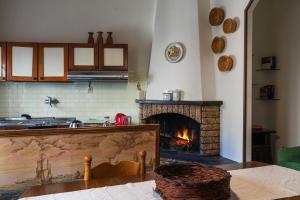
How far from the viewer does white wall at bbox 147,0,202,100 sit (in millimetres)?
4488

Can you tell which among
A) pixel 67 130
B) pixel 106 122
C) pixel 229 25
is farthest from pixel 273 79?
pixel 67 130

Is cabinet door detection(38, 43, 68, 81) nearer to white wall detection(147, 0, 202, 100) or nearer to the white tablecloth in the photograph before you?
white wall detection(147, 0, 202, 100)

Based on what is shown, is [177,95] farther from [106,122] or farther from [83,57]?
[83,57]

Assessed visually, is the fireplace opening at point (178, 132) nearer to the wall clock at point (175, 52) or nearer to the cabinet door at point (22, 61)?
the wall clock at point (175, 52)

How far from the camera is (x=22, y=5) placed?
489 centimetres

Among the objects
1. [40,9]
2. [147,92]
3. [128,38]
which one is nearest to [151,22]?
[128,38]

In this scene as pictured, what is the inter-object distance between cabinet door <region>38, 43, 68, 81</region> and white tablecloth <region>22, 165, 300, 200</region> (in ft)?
11.6

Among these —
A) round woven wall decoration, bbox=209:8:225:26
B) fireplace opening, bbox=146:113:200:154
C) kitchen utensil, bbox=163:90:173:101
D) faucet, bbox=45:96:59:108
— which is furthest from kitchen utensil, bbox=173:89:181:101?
faucet, bbox=45:96:59:108

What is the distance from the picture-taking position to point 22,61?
4535mm

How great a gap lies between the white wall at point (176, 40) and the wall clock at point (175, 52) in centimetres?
6

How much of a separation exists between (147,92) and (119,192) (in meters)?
3.78

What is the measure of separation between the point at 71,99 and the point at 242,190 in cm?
418

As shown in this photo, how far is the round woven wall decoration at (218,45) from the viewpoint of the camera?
14.0 ft

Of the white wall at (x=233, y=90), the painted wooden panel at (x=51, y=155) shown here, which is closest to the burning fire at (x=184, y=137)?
the white wall at (x=233, y=90)
